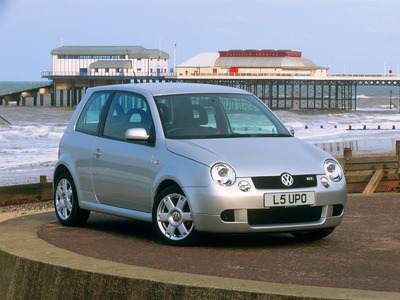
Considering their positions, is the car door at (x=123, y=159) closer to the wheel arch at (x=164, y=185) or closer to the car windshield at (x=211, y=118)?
the wheel arch at (x=164, y=185)

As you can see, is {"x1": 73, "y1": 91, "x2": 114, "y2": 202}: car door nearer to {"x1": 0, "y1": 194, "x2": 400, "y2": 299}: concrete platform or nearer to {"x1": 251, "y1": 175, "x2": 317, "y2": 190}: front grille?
{"x1": 0, "y1": 194, "x2": 400, "y2": 299}: concrete platform

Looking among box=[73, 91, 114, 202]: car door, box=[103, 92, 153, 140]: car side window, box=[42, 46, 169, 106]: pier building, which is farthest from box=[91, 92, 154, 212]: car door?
box=[42, 46, 169, 106]: pier building

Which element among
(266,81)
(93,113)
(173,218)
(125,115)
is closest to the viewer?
(173,218)

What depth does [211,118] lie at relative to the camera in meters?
7.12

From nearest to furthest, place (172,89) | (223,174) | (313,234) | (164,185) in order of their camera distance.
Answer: (223,174) < (164,185) < (313,234) < (172,89)

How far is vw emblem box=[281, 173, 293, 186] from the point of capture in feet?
20.1

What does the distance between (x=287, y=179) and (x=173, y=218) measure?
955 mm

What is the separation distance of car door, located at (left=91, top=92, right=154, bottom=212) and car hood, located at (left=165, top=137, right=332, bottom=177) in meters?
0.36

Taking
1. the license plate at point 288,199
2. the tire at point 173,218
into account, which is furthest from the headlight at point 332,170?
the tire at point 173,218

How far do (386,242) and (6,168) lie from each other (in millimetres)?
19215

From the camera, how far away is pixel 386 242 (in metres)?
6.44

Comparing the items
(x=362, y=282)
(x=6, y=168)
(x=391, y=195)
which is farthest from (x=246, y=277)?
(x=6, y=168)

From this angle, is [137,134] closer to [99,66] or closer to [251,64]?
[251,64]

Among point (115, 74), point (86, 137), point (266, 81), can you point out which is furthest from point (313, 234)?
point (115, 74)
